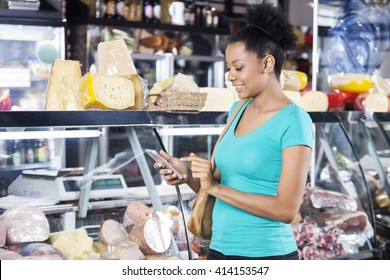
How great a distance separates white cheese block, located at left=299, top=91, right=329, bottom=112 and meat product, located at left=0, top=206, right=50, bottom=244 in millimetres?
1523

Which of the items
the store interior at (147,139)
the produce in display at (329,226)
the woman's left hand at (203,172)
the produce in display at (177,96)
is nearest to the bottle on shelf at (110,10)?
the store interior at (147,139)

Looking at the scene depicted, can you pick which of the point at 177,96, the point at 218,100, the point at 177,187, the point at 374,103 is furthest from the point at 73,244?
the point at 374,103

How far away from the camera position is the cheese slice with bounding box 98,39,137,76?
9.68 ft

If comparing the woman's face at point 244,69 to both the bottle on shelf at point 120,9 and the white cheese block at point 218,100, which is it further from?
the bottle on shelf at point 120,9

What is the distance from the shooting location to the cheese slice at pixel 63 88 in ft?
9.18

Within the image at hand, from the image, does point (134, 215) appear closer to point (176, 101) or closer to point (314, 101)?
point (176, 101)

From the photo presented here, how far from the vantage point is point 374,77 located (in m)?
4.25

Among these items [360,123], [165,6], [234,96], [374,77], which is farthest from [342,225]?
[165,6]

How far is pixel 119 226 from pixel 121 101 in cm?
53

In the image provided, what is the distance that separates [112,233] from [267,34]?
47.6 inches

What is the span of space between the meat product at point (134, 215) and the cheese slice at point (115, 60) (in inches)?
22.7

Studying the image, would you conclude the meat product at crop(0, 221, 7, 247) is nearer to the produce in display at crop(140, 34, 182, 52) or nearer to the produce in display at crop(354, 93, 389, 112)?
the produce in display at crop(354, 93, 389, 112)

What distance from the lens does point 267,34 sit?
2.00 m

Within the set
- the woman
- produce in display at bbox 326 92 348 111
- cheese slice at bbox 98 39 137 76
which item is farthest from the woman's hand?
produce in display at bbox 326 92 348 111
